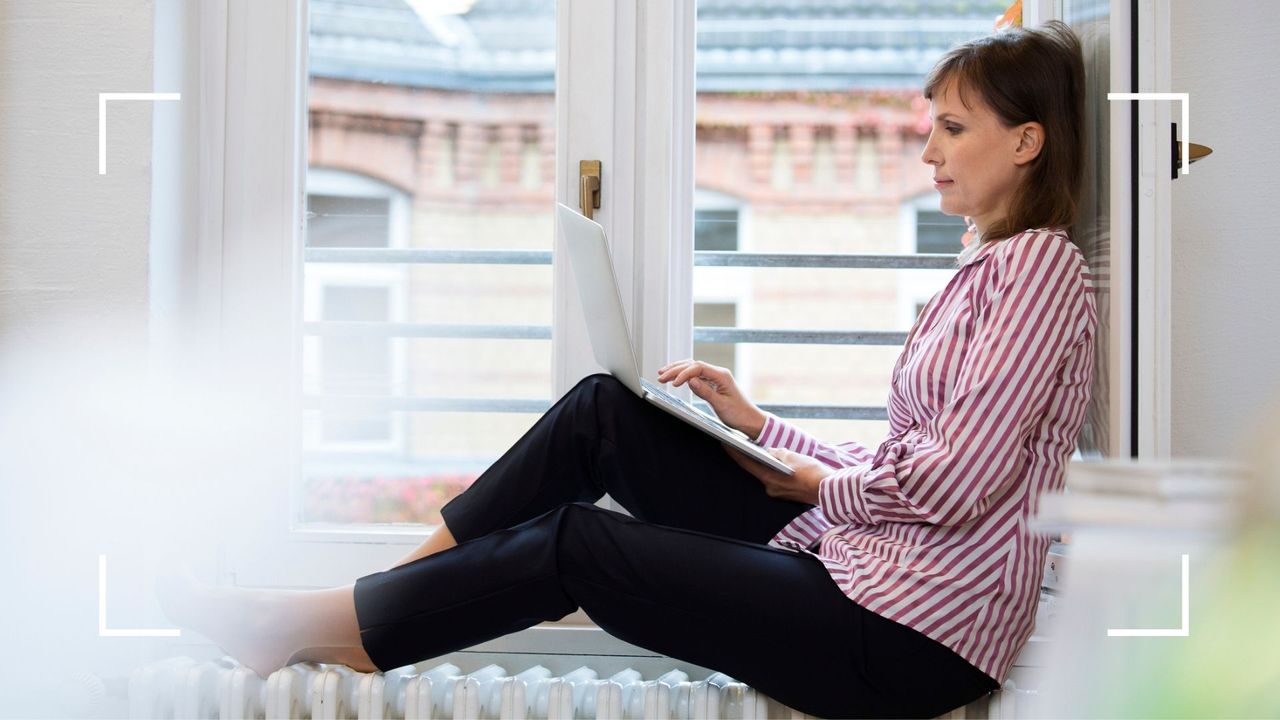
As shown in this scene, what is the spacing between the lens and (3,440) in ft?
4.86

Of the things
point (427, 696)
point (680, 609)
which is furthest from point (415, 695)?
point (680, 609)

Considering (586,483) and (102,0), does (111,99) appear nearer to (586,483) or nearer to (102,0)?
(102,0)

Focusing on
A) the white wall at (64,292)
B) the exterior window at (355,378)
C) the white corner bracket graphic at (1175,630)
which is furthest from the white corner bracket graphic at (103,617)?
the white corner bracket graphic at (1175,630)

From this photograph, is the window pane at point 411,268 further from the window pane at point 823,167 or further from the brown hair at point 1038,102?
the brown hair at point 1038,102

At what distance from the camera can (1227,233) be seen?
4.73 feet

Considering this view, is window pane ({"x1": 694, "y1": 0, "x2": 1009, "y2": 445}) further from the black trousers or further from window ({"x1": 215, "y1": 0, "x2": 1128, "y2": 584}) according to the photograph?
the black trousers

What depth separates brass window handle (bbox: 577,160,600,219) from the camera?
154 cm

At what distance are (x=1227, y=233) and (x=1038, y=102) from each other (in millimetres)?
455

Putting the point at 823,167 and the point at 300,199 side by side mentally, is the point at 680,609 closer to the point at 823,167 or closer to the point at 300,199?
the point at 823,167

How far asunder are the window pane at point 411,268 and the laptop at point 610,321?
373mm

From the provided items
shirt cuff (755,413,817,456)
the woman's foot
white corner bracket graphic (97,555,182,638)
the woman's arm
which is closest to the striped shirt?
the woman's arm

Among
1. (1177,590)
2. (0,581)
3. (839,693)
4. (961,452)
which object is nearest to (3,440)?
(0,581)

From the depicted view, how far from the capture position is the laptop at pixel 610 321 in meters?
1.18

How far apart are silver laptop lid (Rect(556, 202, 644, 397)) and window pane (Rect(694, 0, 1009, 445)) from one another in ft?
1.24
